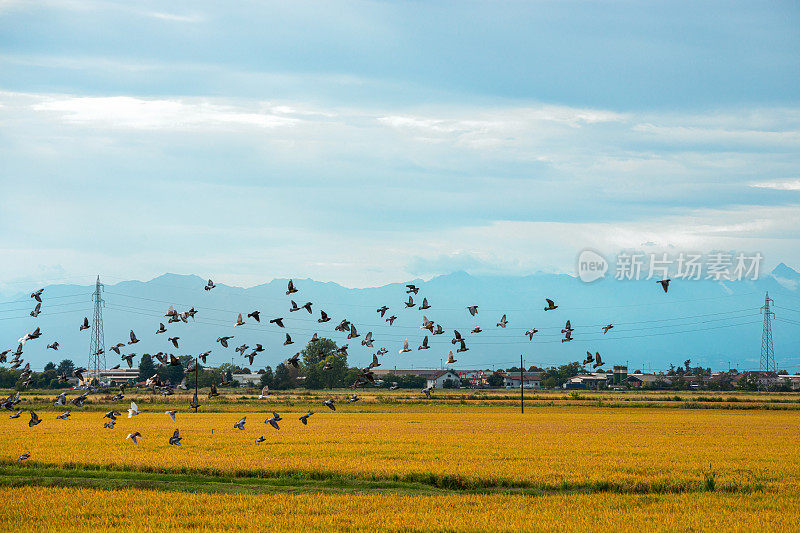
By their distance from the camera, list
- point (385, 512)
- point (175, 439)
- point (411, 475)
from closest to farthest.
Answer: point (385, 512)
point (411, 475)
point (175, 439)

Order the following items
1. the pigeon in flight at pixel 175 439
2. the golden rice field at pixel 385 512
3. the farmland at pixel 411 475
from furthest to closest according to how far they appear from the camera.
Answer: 1. the pigeon in flight at pixel 175 439
2. the farmland at pixel 411 475
3. the golden rice field at pixel 385 512

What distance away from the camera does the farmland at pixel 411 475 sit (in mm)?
21953

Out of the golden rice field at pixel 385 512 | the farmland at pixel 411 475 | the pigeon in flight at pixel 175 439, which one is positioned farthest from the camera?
the pigeon in flight at pixel 175 439

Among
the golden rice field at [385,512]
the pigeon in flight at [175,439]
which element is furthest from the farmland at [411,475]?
the pigeon in flight at [175,439]

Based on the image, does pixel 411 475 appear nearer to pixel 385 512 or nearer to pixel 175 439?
pixel 385 512

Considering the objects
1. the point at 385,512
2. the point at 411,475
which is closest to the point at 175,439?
the point at 411,475

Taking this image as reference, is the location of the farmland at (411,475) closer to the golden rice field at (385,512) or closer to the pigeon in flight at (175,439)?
the golden rice field at (385,512)

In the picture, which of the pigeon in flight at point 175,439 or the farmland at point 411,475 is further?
the pigeon in flight at point 175,439

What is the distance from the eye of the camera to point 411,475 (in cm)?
2859

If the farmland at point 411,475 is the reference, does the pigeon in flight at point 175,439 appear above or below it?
above

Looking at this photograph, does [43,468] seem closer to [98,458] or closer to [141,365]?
[98,458]

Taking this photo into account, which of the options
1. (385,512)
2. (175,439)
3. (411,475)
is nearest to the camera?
(385,512)

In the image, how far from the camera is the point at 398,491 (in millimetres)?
26297

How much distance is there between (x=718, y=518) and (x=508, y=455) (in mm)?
13432
